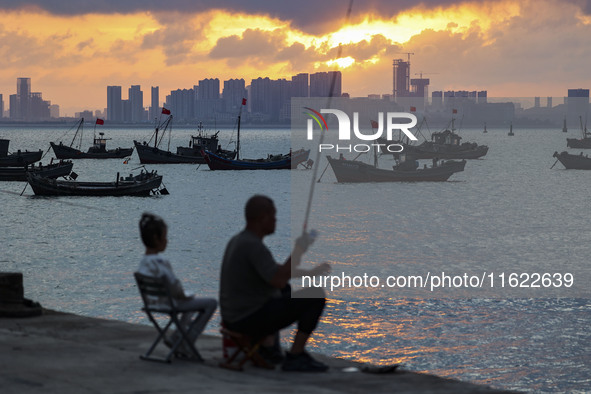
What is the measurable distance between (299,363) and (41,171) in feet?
228

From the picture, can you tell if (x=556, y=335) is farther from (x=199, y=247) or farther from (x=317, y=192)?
(x=317, y=192)

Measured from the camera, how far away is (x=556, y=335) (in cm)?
2242

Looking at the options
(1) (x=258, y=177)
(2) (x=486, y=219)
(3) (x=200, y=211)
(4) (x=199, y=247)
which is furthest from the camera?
(1) (x=258, y=177)

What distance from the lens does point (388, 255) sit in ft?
129

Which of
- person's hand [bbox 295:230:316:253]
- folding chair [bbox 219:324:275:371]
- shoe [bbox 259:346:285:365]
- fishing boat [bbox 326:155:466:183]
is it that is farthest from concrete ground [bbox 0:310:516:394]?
fishing boat [bbox 326:155:466:183]

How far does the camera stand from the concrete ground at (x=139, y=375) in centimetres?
749

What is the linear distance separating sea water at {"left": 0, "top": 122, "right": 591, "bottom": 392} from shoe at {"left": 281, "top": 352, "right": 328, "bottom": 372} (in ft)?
34.0

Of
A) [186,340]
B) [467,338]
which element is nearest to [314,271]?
[186,340]

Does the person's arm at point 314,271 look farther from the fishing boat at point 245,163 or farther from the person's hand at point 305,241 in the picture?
the fishing boat at point 245,163

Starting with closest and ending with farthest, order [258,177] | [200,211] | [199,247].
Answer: [199,247] < [200,211] < [258,177]

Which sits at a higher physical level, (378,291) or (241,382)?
(241,382)

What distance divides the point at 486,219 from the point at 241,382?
54207mm

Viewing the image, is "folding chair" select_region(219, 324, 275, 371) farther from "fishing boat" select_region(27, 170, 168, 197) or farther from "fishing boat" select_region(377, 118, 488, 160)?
"fishing boat" select_region(377, 118, 488, 160)

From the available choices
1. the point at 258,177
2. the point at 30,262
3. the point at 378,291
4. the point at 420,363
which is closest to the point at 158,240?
the point at 420,363
